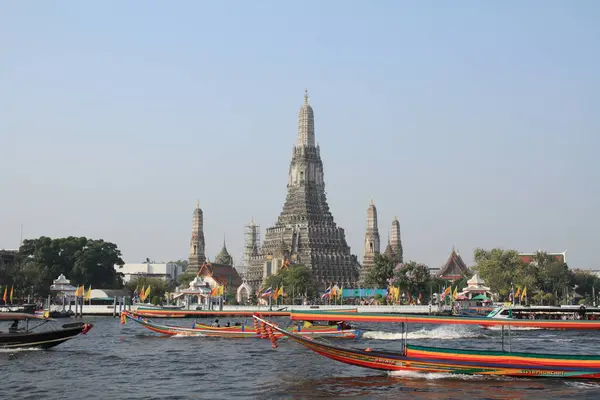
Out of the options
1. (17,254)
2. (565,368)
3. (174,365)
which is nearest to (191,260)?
(17,254)

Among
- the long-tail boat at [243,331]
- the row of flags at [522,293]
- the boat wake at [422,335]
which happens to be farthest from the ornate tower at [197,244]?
the boat wake at [422,335]

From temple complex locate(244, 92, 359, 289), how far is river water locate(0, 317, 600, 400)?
94.2 metres

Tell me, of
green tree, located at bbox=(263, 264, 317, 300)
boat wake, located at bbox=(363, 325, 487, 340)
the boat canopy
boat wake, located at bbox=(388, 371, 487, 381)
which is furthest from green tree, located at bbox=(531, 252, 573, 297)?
the boat canopy

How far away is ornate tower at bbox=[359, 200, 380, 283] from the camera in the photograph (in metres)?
151

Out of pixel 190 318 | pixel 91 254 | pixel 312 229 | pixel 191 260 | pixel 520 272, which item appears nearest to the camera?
pixel 190 318

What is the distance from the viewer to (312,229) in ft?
492

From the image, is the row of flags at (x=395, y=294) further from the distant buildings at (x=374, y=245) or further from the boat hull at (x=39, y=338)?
the boat hull at (x=39, y=338)

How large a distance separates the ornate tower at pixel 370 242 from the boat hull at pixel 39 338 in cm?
10374

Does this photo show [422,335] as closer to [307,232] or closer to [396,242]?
[307,232]

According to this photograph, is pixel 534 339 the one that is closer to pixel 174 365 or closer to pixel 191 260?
pixel 174 365

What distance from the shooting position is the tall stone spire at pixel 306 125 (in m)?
158

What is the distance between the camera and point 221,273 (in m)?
161

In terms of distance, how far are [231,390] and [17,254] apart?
10952 centimetres

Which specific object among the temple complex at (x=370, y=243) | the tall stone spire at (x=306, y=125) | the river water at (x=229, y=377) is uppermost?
the tall stone spire at (x=306, y=125)
